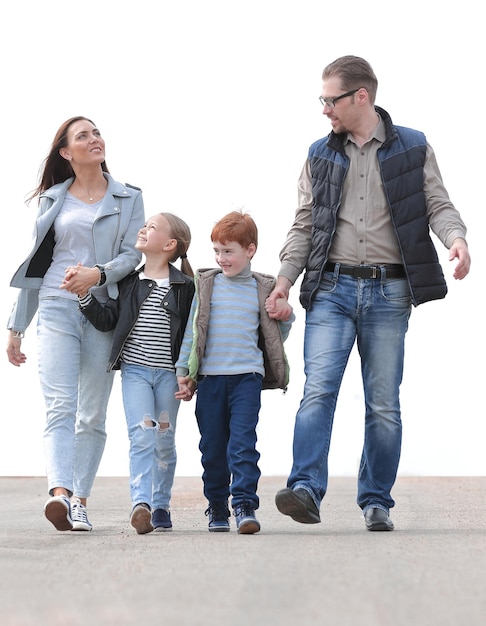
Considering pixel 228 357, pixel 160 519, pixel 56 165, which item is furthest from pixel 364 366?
pixel 56 165

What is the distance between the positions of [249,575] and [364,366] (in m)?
2.42

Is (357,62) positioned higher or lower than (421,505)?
higher

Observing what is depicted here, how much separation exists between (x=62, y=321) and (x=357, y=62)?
81.9 inches

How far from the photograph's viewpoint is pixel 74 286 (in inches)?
249

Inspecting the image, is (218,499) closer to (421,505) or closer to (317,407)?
(317,407)

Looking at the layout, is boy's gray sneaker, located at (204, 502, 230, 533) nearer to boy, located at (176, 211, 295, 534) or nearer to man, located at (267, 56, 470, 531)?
boy, located at (176, 211, 295, 534)

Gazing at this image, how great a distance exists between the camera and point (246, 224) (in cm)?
636

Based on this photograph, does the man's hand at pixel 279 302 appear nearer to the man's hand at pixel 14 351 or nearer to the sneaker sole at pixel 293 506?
the sneaker sole at pixel 293 506

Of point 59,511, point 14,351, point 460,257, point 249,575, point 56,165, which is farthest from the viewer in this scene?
point 56,165

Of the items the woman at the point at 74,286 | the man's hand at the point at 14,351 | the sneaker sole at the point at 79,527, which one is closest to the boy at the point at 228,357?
the woman at the point at 74,286

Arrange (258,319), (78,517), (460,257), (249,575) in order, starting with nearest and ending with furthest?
(249,575)
(460,257)
(258,319)
(78,517)

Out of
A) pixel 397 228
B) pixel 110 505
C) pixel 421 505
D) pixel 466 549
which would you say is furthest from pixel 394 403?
pixel 110 505

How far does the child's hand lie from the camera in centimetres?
620

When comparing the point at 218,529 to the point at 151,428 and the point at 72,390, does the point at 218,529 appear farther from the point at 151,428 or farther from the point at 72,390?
the point at 72,390
